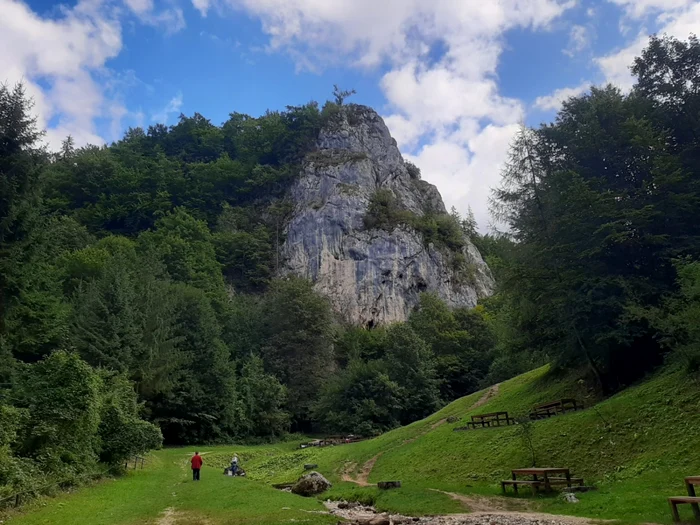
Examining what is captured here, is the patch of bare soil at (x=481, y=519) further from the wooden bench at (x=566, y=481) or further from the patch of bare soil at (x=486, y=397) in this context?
the patch of bare soil at (x=486, y=397)

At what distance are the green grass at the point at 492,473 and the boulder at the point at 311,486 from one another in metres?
0.65

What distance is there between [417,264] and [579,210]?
5623 cm

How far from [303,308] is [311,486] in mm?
42586

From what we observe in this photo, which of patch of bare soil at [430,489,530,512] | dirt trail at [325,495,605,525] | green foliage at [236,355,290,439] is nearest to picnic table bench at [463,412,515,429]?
patch of bare soil at [430,489,530,512]

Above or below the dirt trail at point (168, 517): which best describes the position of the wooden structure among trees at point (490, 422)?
above

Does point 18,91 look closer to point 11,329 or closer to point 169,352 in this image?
point 11,329

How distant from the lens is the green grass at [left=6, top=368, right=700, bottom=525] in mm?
12508

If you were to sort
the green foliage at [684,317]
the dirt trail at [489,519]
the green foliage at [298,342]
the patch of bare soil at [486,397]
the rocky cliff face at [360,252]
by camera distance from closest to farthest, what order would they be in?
1. the dirt trail at [489,519]
2. the green foliage at [684,317]
3. the patch of bare soil at [486,397]
4. the green foliage at [298,342]
5. the rocky cliff face at [360,252]

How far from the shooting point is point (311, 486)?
19078 millimetres

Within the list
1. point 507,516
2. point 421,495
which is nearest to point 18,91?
point 421,495

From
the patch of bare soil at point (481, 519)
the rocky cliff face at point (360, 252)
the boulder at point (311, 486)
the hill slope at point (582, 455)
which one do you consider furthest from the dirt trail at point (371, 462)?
the rocky cliff face at point (360, 252)

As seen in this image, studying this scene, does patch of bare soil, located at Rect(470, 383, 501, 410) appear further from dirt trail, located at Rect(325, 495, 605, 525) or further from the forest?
dirt trail, located at Rect(325, 495, 605, 525)

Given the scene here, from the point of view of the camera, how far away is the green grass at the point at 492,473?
41.0 feet

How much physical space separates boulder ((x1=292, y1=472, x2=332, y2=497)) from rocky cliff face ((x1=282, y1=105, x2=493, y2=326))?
52982 mm
